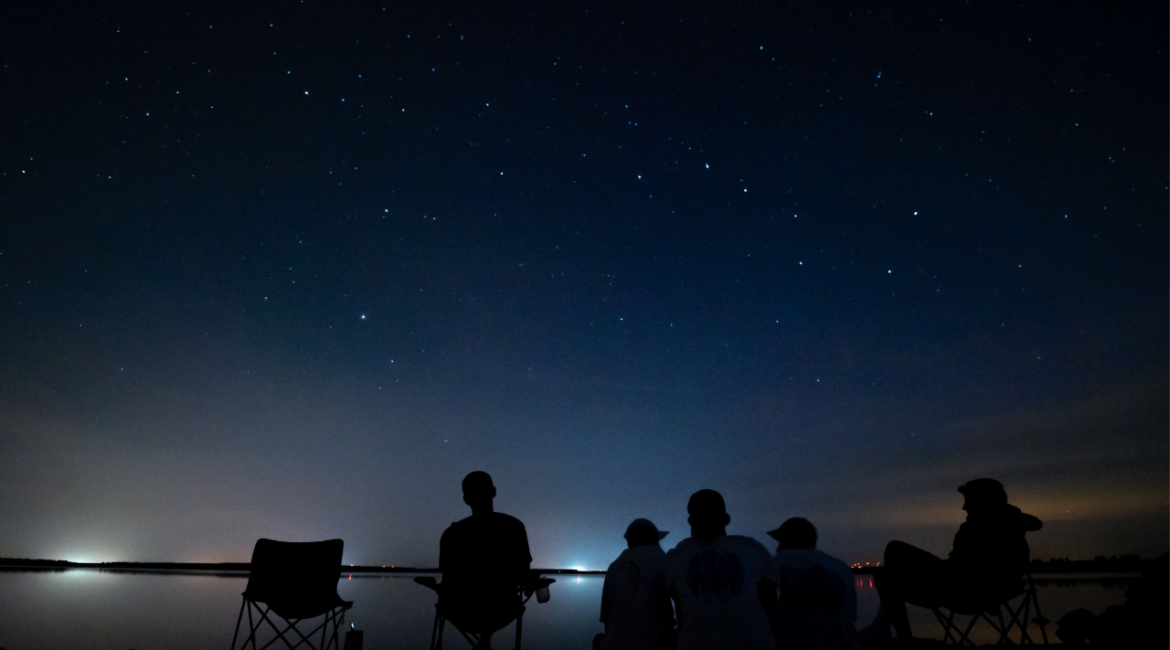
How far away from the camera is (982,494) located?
476cm

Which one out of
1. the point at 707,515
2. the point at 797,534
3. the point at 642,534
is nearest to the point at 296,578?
the point at 642,534

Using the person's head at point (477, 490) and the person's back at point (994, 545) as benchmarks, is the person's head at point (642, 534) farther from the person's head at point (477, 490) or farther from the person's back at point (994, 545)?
the person's back at point (994, 545)

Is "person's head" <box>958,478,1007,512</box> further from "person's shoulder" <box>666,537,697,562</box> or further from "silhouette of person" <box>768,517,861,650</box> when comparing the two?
"person's shoulder" <box>666,537,697,562</box>

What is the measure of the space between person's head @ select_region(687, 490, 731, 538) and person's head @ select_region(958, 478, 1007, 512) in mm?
3040

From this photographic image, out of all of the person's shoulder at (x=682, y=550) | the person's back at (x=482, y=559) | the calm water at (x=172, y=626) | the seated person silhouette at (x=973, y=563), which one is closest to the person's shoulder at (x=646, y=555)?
the person's shoulder at (x=682, y=550)

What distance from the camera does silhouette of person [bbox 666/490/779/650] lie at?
2.74 meters

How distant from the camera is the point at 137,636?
9.08m

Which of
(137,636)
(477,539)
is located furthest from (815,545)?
(137,636)

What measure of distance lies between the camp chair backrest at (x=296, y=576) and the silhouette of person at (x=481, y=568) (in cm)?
213

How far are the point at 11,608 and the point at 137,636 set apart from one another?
7.34 metres

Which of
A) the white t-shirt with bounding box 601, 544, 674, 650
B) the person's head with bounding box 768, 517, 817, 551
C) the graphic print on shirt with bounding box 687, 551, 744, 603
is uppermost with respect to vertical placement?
the person's head with bounding box 768, 517, 817, 551

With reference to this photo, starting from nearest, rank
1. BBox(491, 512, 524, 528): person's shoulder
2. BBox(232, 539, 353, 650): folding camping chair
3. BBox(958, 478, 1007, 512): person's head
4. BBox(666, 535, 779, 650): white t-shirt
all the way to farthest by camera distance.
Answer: BBox(666, 535, 779, 650): white t-shirt < BBox(491, 512, 524, 528): person's shoulder < BBox(958, 478, 1007, 512): person's head < BBox(232, 539, 353, 650): folding camping chair

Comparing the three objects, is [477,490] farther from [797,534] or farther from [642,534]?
[797,534]

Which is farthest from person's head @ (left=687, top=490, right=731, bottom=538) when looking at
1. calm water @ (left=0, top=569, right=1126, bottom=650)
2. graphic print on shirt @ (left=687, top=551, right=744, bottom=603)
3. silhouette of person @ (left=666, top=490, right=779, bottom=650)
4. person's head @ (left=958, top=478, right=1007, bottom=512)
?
calm water @ (left=0, top=569, right=1126, bottom=650)
